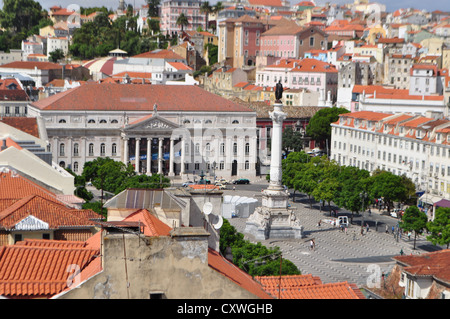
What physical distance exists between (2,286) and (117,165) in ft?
216

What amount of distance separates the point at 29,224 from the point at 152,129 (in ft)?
237

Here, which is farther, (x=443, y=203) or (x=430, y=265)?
(x=443, y=203)

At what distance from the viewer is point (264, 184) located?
312 feet

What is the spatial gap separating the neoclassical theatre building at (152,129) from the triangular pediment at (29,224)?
69647 millimetres

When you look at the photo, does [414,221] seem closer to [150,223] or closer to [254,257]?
[254,257]

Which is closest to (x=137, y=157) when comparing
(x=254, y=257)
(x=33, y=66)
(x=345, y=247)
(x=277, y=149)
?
(x=277, y=149)

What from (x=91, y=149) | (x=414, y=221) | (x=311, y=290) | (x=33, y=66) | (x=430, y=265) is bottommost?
(x=414, y=221)

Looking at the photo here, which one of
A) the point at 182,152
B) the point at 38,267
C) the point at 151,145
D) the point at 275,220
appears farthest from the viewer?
the point at 182,152

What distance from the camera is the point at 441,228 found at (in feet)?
186

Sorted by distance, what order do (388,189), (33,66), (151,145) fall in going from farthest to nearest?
(33,66)
(151,145)
(388,189)

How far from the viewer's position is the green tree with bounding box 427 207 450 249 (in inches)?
2179

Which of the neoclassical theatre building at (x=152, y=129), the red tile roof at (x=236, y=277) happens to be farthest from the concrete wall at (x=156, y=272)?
the neoclassical theatre building at (x=152, y=129)

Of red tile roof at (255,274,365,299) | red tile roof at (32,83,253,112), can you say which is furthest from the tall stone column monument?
red tile roof at (32,83,253,112)

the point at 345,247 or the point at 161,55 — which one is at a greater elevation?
the point at 161,55
